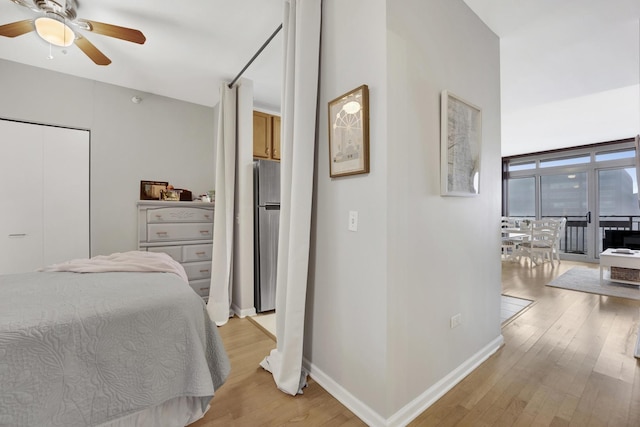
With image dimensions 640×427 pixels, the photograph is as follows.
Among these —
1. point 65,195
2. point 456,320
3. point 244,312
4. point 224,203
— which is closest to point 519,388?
point 456,320

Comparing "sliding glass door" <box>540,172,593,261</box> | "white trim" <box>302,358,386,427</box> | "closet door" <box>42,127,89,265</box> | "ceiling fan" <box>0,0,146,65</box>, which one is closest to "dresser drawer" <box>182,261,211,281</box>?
"closet door" <box>42,127,89,265</box>

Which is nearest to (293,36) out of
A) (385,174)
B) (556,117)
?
(385,174)

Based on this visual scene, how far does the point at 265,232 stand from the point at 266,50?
186cm

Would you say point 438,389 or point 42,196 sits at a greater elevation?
point 42,196

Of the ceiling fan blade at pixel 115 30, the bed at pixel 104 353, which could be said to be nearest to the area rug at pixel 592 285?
the bed at pixel 104 353

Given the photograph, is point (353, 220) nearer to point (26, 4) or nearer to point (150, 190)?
point (26, 4)

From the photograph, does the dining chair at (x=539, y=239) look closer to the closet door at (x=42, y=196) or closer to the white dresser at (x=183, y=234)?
the white dresser at (x=183, y=234)

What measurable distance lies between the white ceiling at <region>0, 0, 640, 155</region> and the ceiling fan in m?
0.13

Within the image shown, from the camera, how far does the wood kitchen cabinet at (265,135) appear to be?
11.7ft

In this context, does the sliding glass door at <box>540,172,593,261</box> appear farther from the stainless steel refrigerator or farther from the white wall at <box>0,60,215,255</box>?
the white wall at <box>0,60,215,255</box>

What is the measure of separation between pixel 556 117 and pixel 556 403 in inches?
181

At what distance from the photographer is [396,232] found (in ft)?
4.72

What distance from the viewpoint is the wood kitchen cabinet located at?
3.57 metres

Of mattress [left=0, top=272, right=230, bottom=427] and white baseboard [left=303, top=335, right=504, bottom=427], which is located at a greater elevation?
mattress [left=0, top=272, right=230, bottom=427]
